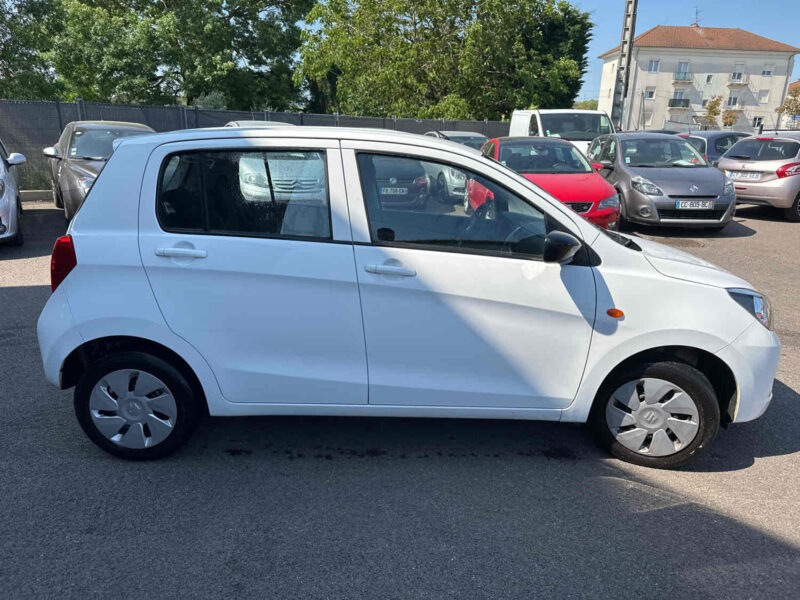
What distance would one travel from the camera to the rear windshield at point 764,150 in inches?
505

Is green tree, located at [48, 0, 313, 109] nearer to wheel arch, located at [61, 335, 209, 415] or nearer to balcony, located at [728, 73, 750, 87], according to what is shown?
wheel arch, located at [61, 335, 209, 415]

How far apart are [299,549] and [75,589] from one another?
91cm

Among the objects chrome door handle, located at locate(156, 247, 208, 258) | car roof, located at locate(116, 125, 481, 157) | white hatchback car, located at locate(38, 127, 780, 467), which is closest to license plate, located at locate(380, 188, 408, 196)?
white hatchback car, located at locate(38, 127, 780, 467)

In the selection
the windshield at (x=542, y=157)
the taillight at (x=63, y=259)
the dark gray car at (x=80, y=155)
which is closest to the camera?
the taillight at (x=63, y=259)

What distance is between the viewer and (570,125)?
1527 centimetres

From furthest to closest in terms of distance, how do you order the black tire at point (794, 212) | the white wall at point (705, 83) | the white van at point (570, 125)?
1. the white wall at point (705, 83)
2. the white van at point (570, 125)
3. the black tire at point (794, 212)

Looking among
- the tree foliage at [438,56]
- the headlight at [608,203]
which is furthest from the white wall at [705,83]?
the headlight at [608,203]

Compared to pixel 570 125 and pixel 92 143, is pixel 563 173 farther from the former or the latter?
pixel 92 143

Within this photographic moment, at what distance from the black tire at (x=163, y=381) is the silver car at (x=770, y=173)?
504 inches

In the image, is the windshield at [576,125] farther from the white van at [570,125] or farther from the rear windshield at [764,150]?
the rear windshield at [764,150]

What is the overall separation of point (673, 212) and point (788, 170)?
3.88 metres

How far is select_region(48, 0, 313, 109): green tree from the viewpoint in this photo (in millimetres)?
29828

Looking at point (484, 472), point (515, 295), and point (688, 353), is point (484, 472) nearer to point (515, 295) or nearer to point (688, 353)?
point (515, 295)

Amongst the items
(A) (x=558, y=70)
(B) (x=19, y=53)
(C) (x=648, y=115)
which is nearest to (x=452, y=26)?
(A) (x=558, y=70)
